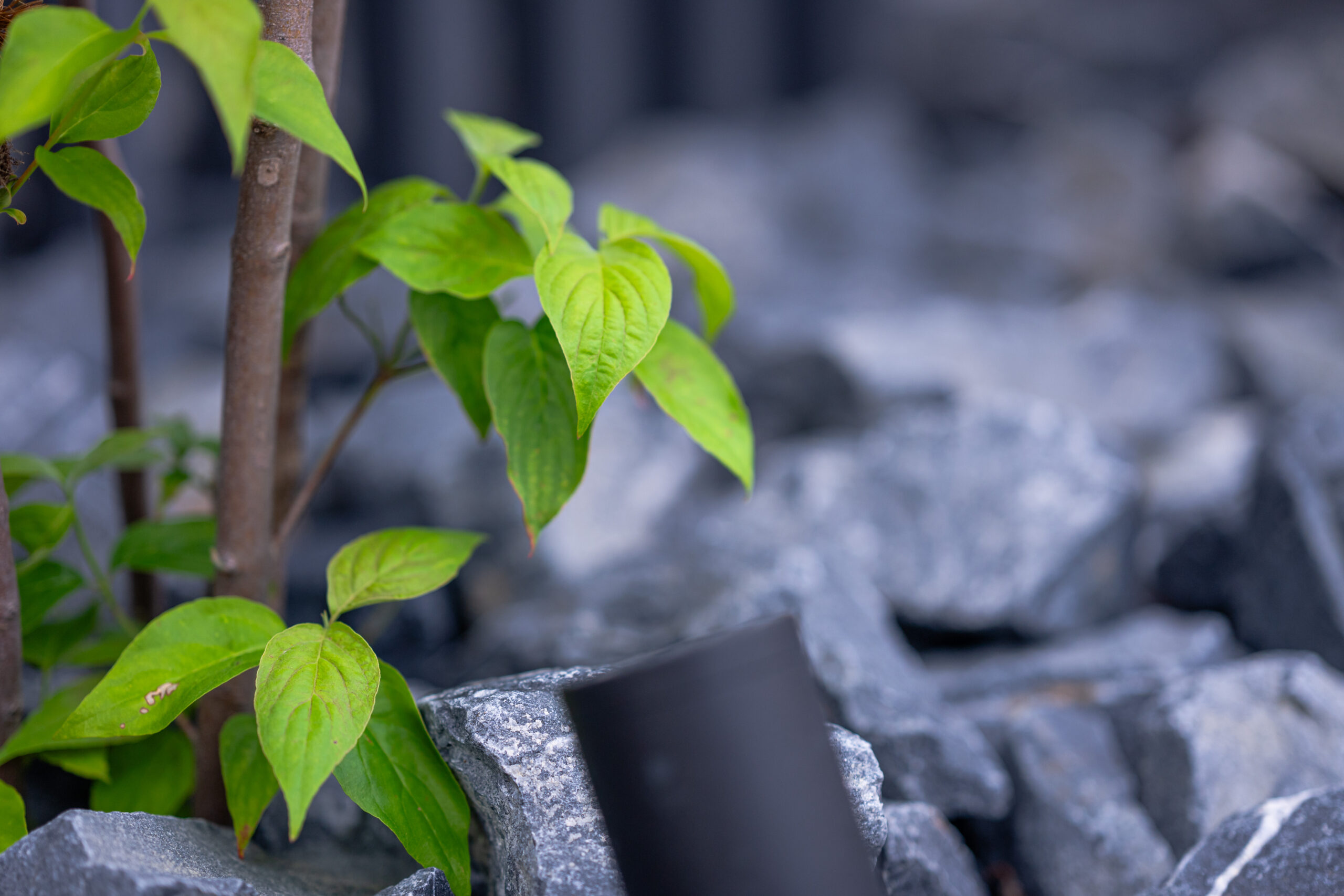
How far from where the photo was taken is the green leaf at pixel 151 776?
76 cm

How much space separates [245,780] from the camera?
0.65 metres

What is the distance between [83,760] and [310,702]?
314mm

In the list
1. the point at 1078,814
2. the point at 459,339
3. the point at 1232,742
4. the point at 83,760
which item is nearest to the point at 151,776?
the point at 83,760

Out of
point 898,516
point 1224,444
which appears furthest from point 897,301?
point 898,516

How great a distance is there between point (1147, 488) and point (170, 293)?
256 centimetres

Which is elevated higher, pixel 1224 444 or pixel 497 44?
pixel 497 44

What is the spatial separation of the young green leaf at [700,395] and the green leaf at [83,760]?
0.52m

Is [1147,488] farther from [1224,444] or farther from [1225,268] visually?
[1225,268]

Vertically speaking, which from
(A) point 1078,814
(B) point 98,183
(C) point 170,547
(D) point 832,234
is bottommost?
(A) point 1078,814

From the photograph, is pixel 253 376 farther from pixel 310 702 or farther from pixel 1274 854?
pixel 1274 854

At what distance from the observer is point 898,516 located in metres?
1.30

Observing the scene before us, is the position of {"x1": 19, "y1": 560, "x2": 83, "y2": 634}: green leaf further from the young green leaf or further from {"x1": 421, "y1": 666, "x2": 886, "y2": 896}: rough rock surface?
the young green leaf

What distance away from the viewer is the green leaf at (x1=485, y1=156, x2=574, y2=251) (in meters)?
0.64

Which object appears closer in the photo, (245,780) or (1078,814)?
(245,780)
